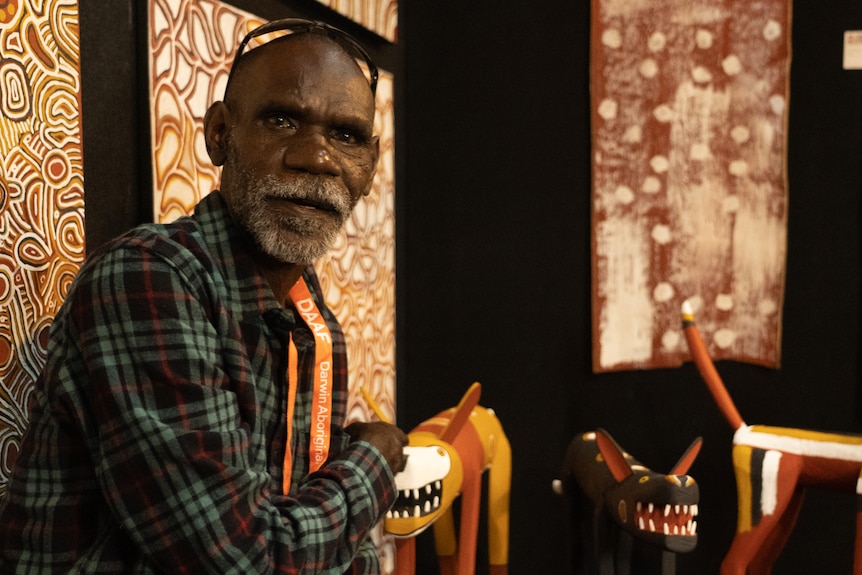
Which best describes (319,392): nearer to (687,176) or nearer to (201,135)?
(201,135)

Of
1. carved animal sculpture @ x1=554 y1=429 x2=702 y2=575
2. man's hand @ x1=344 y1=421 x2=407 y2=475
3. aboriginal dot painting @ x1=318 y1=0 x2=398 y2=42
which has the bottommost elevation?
carved animal sculpture @ x1=554 y1=429 x2=702 y2=575

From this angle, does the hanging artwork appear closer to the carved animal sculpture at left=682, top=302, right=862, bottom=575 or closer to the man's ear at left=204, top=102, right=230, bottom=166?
Answer: the man's ear at left=204, top=102, right=230, bottom=166

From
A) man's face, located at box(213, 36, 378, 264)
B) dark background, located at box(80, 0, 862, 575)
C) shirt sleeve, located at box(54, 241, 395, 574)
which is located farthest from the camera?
dark background, located at box(80, 0, 862, 575)

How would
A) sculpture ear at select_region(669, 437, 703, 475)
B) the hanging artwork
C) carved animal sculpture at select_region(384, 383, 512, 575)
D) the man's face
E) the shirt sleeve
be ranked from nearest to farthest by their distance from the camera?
the shirt sleeve
the man's face
the hanging artwork
carved animal sculpture at select_region(384, 383, 512, 575)
sculpture ear at select_region(669, 437, 703, 475)

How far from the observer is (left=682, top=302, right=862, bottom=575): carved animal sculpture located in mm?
2029

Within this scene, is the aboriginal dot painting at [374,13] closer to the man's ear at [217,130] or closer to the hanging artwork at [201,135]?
the hanging artwork at [201,135]

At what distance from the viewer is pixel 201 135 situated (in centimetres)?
171

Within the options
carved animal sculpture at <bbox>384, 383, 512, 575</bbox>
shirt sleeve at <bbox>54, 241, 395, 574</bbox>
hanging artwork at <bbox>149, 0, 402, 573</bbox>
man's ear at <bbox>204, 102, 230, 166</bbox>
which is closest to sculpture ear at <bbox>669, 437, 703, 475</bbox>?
carved animal sculpture at <bbox>384, 383, 512, 575</bbox>

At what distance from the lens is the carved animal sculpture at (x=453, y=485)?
1.75 m

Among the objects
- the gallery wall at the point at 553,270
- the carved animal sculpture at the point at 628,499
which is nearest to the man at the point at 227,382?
the carved animal sculpture at the point at 628,499

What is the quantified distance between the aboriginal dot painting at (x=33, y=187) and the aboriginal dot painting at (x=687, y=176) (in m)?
1.69

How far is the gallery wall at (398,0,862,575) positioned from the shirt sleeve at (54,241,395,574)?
1.74m

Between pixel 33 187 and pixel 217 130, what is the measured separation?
0.32m

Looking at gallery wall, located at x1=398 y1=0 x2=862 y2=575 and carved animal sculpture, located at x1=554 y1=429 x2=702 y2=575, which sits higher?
gallery wall, located at x1=398 y1=0 x2=862 y2=575
